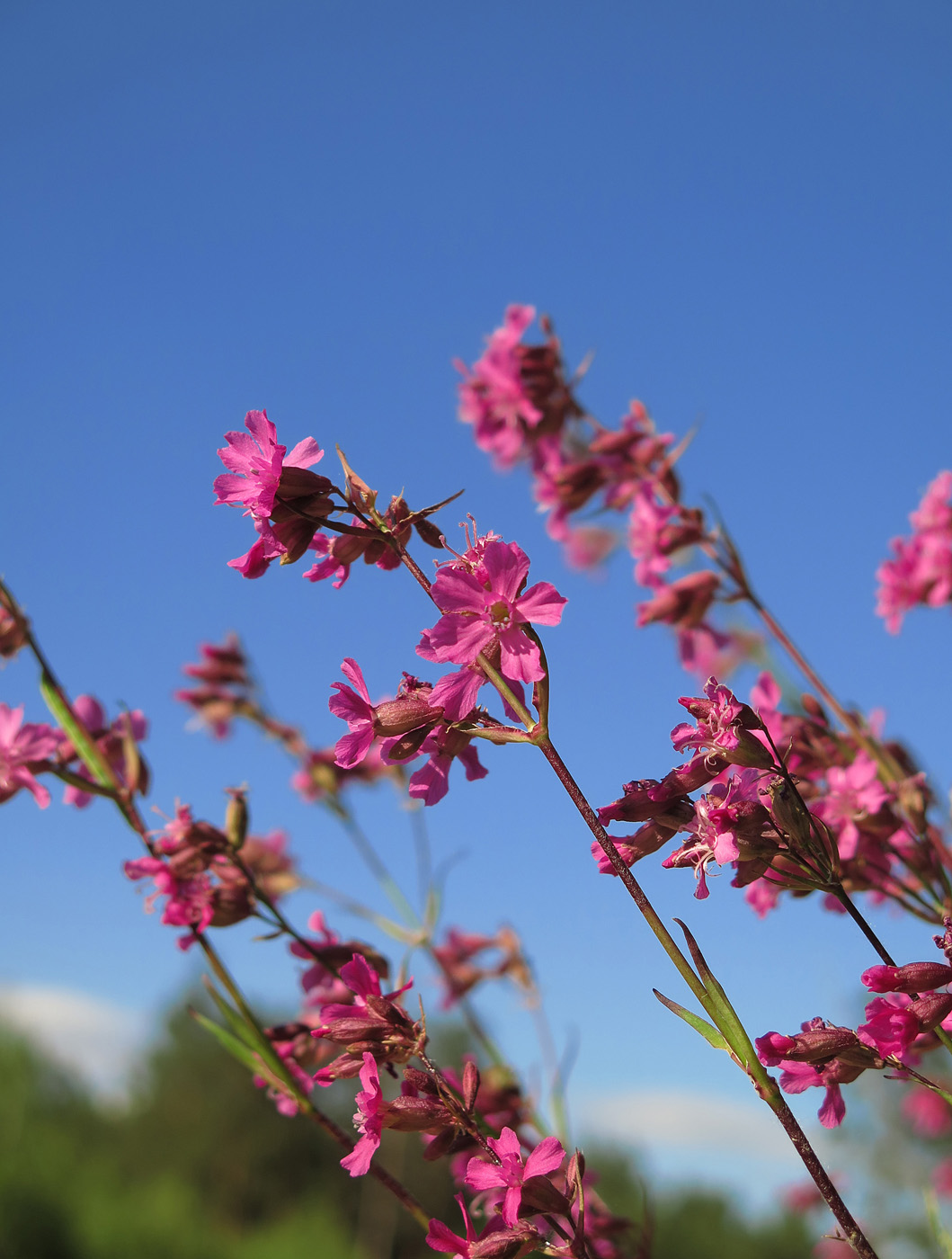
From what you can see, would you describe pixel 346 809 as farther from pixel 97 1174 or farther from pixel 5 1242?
pixel 97 1174

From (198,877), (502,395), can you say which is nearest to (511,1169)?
(198,877)

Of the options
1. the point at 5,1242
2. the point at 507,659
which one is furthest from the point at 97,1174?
the point at 507,659

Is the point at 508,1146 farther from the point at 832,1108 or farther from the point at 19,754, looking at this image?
the point at 19,754

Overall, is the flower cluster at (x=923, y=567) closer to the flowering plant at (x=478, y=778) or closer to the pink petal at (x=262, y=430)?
the flowering plant at (x=478, y=778)

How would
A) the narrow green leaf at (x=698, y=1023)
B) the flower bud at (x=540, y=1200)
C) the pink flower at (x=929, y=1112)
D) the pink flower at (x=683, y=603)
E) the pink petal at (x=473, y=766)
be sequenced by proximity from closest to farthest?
the narrow green leaf at (x=698, y=1023) → the flower bud at (x=540, y=1200) → the pink petal at (x=473, y=766) → the pink flower at (x=683, y=603) → the pink flower at (x=929, y=1112)

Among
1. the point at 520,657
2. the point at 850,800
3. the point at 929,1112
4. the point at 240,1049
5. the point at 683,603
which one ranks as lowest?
the point at 240,1049

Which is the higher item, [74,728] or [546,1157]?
[74,728]

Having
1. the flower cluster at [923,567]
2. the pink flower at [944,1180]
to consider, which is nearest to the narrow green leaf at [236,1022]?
the flower cluster at [923,567]
